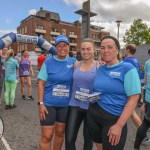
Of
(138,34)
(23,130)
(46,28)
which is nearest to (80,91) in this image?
(23,130)

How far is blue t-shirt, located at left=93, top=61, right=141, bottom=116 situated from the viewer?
2.55m

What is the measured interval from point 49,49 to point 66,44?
6.66ft

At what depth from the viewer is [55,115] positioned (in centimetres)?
360

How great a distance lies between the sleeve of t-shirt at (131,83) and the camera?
8.30 ft

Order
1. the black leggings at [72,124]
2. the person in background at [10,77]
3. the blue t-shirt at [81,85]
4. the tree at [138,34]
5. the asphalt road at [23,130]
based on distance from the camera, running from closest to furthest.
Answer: the blue t-shirt at [81,85]
the black leggings at [72,124]
the asphalt road at [23,130]
the person in background at [10,77]
the tree at [138,34]

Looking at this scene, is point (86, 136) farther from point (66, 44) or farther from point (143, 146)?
point (143, 146)

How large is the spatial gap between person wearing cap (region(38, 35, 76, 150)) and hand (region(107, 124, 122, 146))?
1175mm

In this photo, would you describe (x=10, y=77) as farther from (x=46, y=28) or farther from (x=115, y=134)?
(x=46, y=28)

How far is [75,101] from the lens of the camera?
350 cm

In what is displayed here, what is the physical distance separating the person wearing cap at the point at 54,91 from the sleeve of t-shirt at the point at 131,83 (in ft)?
3.84

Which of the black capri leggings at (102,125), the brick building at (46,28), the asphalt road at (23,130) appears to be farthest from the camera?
the brick building at (46,28)

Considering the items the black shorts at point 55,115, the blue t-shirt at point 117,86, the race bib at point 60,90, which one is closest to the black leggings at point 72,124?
the black shorts at point 55,115

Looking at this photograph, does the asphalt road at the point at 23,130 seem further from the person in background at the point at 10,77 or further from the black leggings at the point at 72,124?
the black leggings at the point at 72,124

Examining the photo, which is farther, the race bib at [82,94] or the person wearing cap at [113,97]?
the race bib at [82,94]
